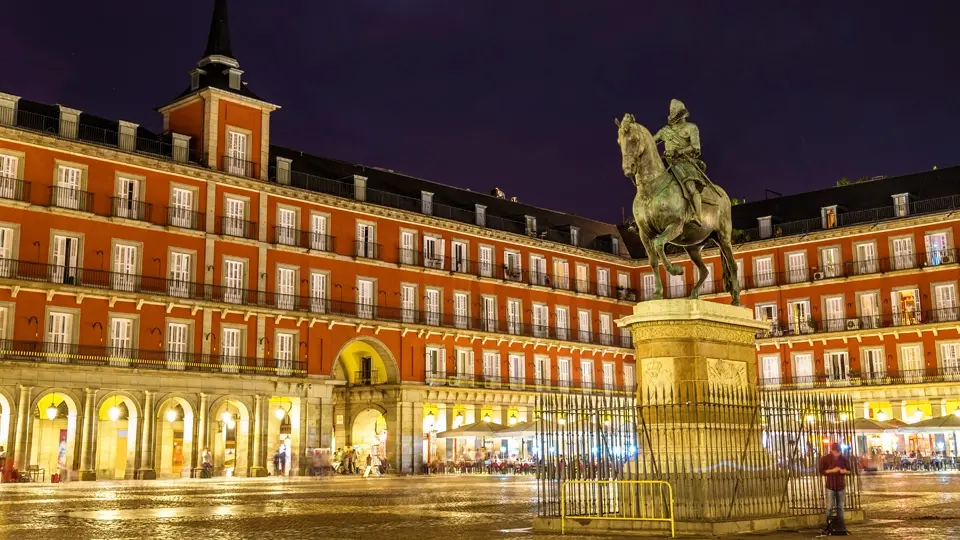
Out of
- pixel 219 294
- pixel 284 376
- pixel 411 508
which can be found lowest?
pixel 411 508

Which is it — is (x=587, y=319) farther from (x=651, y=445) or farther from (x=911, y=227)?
(x=651, y=445)

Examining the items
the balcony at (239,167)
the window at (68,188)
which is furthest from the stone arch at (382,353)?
the window at (68,188)

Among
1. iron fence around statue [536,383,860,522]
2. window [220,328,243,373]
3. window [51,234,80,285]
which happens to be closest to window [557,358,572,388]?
window [220,328,243,373]

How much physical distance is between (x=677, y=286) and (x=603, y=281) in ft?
15.4

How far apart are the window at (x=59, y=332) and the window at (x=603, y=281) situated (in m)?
33.6

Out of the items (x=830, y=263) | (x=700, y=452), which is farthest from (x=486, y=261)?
(x=700, y=452)

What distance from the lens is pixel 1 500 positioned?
2305cm

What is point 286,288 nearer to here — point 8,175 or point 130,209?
point 130,209

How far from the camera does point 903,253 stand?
5638cm

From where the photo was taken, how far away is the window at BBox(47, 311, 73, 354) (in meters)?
40.1

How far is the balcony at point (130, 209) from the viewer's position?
42656mm

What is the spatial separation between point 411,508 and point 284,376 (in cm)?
2826

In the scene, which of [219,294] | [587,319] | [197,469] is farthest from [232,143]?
[587,319]

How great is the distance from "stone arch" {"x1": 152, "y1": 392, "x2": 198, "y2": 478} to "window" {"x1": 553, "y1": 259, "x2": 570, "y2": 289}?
80.4ft
